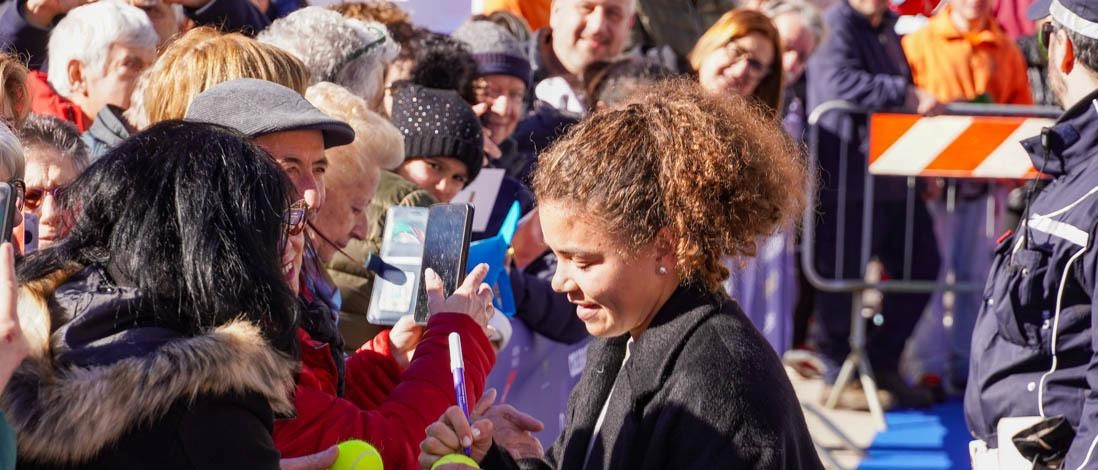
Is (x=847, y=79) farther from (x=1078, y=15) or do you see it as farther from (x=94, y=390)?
(x=94, y=390)

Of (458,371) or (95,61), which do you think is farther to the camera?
(95,61)

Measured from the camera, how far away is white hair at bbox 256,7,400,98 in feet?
13.9

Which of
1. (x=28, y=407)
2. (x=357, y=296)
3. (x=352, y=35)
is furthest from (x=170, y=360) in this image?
(x=352, y=35)

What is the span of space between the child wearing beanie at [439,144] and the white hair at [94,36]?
0.87 m

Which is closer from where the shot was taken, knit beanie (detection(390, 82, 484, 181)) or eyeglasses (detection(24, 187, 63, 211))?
eyeglasses (detection(24, 187, 63, 211))

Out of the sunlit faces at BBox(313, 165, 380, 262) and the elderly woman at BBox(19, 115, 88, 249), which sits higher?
the elderly woman at BBox(19, 115, 88, 249)

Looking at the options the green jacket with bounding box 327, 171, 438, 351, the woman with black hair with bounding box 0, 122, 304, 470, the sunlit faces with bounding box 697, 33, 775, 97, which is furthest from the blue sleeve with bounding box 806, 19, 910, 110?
the woman with black hair with bounding box 0, 122, 304, 470

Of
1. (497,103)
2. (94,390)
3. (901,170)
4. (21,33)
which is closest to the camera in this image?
(94,390)

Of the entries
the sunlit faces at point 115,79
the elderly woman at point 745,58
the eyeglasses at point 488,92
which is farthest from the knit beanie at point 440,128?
the elderly woman at point 745,58

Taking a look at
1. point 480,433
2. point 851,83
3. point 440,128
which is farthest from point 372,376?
point 851,83

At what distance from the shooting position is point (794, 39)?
7.63 m

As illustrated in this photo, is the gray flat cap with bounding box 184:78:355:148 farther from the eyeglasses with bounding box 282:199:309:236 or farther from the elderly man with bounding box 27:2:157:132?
the elderly man with bounding box 27:2:157:132

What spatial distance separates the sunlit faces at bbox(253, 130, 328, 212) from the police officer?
6.40 feet

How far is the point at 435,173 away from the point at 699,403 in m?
2.37
